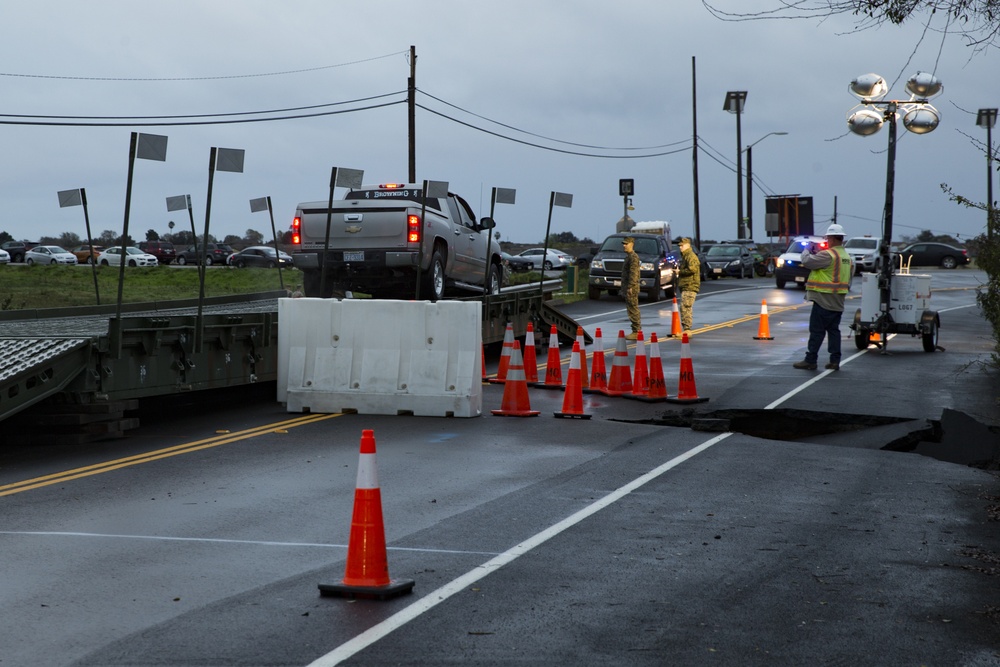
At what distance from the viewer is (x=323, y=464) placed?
11.1 m

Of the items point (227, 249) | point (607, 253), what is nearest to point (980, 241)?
point (607, 253)

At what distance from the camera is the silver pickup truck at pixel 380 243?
18.5 meters

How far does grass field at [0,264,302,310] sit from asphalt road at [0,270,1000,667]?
72.9 ft

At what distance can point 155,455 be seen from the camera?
38.0ft

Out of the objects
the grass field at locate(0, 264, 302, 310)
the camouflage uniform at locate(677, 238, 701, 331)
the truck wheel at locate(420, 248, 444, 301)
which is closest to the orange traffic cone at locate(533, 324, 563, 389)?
the truck wheel at locate(420, 248, 444, 301)

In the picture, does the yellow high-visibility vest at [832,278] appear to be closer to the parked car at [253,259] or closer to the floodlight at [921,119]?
the floodlight at [921,119]

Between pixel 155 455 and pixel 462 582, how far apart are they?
5.67 metres

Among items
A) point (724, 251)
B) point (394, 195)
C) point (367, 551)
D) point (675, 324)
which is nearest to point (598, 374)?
point (394, 195)

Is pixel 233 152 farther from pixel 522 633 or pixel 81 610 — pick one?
pixel 522 633

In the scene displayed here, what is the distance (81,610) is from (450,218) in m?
14.3

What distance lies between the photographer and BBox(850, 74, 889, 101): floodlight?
728 inches

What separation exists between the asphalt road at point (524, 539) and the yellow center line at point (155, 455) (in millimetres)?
49

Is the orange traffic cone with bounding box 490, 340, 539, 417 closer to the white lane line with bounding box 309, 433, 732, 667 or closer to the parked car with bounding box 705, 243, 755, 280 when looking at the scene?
the white lane line with bounding box 309, 433, 732, 667

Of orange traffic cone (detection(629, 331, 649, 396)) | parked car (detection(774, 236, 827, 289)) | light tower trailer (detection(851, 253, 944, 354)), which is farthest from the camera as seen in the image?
parked car (detection(774, 236, 827, 289))
